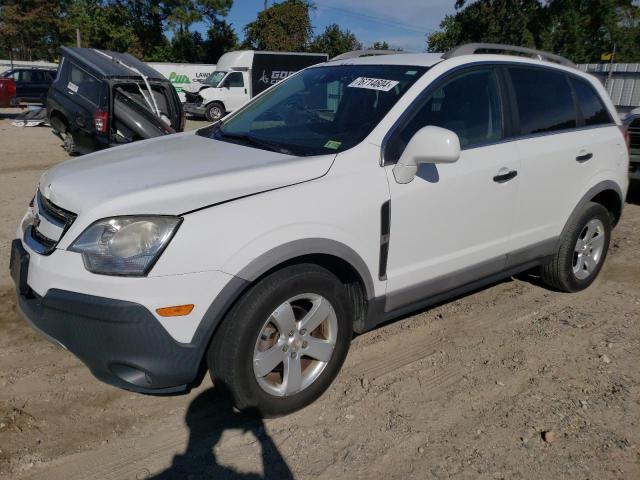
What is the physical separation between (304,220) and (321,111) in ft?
3.56

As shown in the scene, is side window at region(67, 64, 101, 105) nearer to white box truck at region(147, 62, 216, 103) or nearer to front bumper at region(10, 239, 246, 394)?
front bumper at region(10, 239, 246, 394)

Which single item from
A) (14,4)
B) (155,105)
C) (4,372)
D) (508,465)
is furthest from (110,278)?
(14,4)

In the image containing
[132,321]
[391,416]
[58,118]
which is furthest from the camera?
[58,118]

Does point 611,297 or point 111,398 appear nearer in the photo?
point 111,398

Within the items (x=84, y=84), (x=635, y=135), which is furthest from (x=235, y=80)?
(x=635, y=135)

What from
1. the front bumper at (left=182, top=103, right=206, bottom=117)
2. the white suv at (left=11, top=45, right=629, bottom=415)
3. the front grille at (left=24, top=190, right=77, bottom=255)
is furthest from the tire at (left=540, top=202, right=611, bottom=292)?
the front bumper at (left=182, top=103, right=206, bottom=117)

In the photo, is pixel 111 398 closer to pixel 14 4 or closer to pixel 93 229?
pixel 93 229

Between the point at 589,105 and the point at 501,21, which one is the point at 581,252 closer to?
the point at 589,105

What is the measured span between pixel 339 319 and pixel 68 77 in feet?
32.8

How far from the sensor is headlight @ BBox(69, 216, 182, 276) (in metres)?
2.27

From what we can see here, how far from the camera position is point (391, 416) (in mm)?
2867

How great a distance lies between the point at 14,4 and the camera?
43.7 metres

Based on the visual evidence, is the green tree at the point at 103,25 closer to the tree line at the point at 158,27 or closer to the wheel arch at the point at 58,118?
the tree line at the point at 158,27

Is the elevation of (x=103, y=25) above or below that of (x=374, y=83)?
above
